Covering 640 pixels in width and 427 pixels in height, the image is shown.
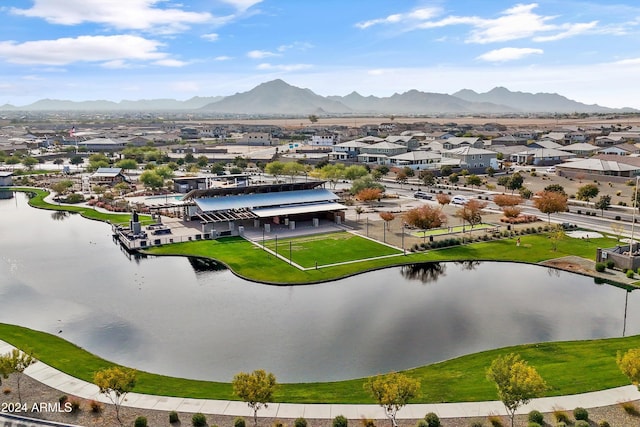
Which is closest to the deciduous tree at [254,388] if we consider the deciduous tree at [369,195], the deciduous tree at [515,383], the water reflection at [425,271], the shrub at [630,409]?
the deciduous tree at [515,383]

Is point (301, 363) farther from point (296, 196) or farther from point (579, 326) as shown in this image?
point (296, 196)

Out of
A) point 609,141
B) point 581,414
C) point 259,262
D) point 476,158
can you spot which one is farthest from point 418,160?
point 581,414

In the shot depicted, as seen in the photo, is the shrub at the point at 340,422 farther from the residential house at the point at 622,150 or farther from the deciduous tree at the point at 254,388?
the residential house at the point at 622,150

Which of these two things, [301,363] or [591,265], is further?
[591,265]

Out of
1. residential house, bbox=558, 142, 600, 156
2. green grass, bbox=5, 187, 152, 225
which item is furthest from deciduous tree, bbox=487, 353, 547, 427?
residential house, bbox=558, 142, 600, 156

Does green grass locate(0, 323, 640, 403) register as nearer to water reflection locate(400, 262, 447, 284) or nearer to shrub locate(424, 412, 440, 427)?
shrub locate(424, 412, 440, 427)

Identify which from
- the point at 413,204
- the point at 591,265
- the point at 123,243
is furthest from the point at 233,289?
the point at 413,204

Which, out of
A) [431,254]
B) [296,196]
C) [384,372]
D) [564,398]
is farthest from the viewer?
[296,196]
